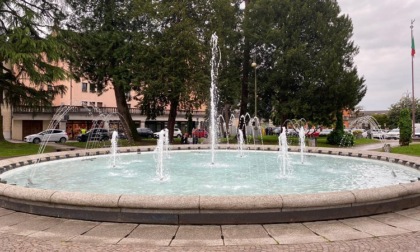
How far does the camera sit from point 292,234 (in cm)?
596

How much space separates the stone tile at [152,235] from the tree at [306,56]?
96.4 ft

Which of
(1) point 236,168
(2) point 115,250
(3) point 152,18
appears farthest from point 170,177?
(3) point 152,18

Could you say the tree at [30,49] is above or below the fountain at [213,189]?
above

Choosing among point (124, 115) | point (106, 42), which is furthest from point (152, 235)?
point (124, 115)

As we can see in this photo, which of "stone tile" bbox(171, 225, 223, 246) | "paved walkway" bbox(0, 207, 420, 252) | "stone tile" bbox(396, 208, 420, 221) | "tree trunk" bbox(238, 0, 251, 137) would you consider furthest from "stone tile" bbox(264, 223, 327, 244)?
"tree trunk" bbox(238, 0, 251, 137)

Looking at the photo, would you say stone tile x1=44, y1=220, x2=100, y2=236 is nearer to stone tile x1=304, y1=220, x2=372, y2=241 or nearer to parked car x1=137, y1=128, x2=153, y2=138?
stone tile x1=304, y1=220, x2=372, y2=241

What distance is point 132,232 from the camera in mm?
6078

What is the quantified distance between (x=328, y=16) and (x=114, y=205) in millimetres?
35685

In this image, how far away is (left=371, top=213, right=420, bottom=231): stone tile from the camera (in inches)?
251

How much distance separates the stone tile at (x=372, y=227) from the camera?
19.8 ft

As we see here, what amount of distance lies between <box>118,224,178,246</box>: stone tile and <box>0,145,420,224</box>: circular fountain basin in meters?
0.19

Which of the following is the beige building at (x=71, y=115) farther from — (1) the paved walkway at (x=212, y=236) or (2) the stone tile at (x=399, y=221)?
(2) the stone tile at (x=399, y=221)

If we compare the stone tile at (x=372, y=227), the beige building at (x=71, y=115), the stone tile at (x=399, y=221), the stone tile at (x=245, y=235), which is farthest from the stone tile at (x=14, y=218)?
the beige building at (x=71, y=115)

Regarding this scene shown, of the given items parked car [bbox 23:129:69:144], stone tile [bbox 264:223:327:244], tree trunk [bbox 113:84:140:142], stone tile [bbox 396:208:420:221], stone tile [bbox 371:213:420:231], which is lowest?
stone tile [bbox 264:223:327:244]
